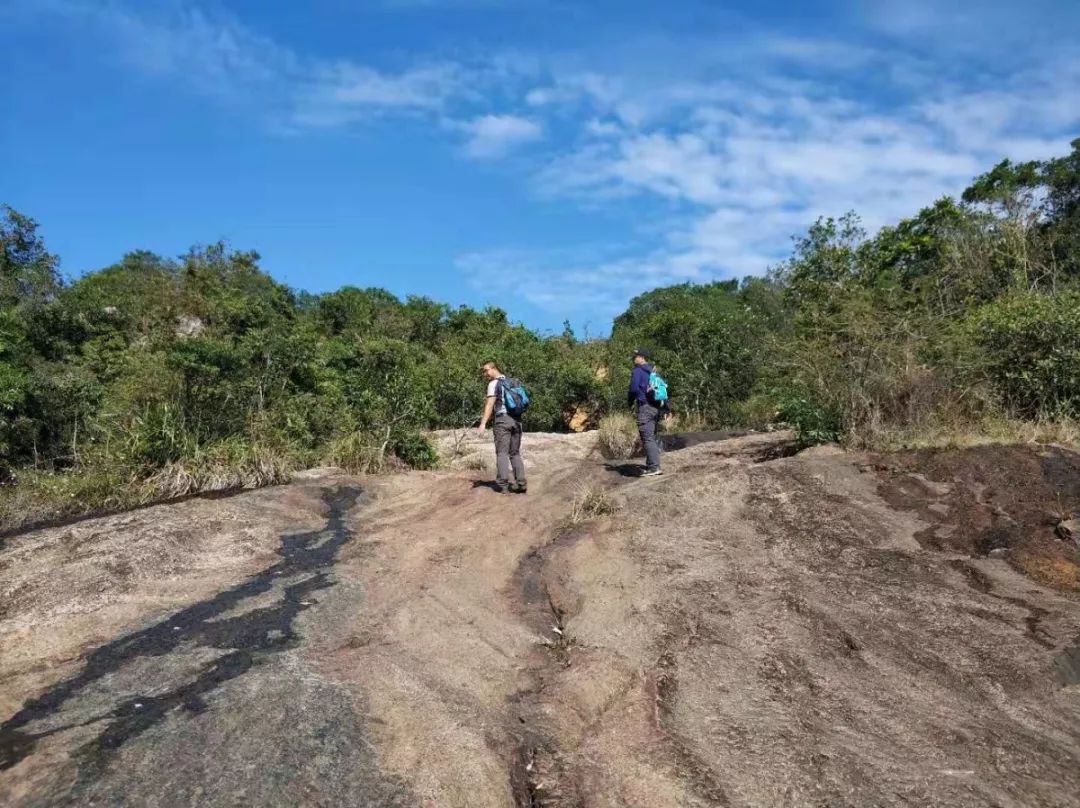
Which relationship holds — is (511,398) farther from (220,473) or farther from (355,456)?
(220,473)

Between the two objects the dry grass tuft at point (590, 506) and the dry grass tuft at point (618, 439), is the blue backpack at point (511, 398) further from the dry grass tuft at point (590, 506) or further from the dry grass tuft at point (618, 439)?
the dry grass tuft at point (618, 439)

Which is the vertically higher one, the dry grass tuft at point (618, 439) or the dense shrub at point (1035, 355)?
the dense shrub at point (1035, 355)

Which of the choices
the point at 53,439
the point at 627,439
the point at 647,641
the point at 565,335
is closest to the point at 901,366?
the point at 627,439

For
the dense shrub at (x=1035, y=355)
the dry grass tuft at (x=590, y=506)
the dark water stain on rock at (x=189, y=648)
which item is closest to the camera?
the dark water stain on rock at (x=189, y=648)

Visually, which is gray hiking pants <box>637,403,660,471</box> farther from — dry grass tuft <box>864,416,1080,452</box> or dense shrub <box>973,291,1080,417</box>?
dense shrub <box>973,291,1080,417</box>

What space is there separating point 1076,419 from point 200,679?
11042 millimetres

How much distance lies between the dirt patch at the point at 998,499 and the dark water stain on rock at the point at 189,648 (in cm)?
571

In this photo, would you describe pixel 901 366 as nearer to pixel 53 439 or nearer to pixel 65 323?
pixel 53 439

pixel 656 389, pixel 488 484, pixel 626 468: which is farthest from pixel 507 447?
pixel 626 468

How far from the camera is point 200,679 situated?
4.94 metres

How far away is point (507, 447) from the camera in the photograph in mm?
10406

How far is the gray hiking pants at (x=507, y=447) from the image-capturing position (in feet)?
33.8

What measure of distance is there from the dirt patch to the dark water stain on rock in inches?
225

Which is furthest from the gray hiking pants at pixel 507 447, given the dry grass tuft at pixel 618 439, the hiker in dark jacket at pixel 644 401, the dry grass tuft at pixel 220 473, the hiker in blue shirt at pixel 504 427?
the dry grass tuft at pixel 618 439
